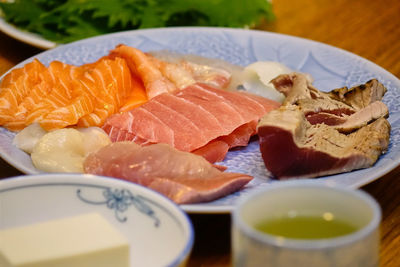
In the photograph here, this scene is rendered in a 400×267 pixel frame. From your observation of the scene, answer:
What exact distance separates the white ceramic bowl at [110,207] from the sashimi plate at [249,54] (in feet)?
2.00

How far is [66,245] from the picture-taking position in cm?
127

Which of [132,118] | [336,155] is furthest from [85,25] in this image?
[336,155]

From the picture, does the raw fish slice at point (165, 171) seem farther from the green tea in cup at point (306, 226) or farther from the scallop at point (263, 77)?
the scallop at point (263, 77)

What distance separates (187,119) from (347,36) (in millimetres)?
1593

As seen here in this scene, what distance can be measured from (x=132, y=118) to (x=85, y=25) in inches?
48.9

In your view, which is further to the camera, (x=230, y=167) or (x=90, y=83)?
(x=90, y=83)

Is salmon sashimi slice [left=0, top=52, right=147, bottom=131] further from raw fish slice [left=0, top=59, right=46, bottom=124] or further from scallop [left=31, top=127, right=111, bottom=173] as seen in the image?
scallop [left=31, top=127, right=111, bottom=173]

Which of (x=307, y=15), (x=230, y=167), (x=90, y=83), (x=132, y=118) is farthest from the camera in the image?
(x=307, y=15)

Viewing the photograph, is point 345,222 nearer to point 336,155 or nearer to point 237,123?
point 336,155

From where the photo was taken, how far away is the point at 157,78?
256 centimetres

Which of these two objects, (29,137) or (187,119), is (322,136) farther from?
(29,137)

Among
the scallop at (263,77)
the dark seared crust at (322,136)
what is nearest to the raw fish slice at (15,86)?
the scallop at (263,77)

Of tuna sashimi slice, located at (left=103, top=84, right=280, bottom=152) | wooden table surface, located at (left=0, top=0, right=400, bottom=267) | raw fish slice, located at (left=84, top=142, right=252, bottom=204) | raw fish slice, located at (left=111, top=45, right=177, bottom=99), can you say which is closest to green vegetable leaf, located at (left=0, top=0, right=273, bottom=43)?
wooden table surface, located at (left=0, top=0, right=400, bottom=267)

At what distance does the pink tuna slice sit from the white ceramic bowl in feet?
2.18
